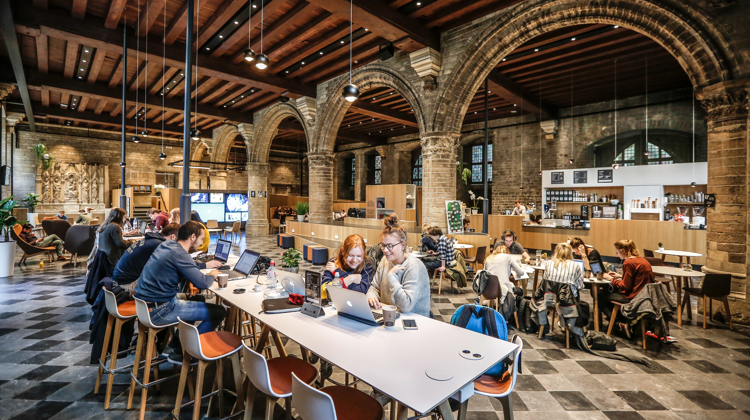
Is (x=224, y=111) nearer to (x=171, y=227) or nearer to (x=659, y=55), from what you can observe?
(x=171, y=227)

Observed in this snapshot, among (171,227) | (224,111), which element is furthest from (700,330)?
(224,111)

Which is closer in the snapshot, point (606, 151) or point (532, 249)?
point (532, 249)

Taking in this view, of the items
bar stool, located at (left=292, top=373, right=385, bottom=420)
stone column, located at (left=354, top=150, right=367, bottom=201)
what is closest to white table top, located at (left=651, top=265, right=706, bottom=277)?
bar stool, located at (left=292, top=373, right=385, bottom=420)

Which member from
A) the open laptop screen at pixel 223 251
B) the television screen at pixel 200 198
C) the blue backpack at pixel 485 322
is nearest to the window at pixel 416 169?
the television screen at pixel 200 198

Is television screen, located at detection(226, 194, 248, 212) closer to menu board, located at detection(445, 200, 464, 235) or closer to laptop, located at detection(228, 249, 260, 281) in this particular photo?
menu board, located at detection(445, 200, 464, 235)

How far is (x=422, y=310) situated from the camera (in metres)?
2.46

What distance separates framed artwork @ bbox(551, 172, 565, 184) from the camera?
11.0 m

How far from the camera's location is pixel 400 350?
179 centimetres

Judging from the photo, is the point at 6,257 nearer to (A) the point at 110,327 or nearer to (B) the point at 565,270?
(A) the point at 110,327

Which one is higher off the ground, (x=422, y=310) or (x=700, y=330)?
(x=422, y=310)

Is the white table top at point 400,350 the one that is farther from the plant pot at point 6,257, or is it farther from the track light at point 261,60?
the plant pot at point 6,257

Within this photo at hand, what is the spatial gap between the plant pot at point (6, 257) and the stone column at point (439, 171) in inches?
331

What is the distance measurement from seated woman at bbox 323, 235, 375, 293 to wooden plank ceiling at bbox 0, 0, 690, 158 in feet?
14.4

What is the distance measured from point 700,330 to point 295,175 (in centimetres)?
2157
